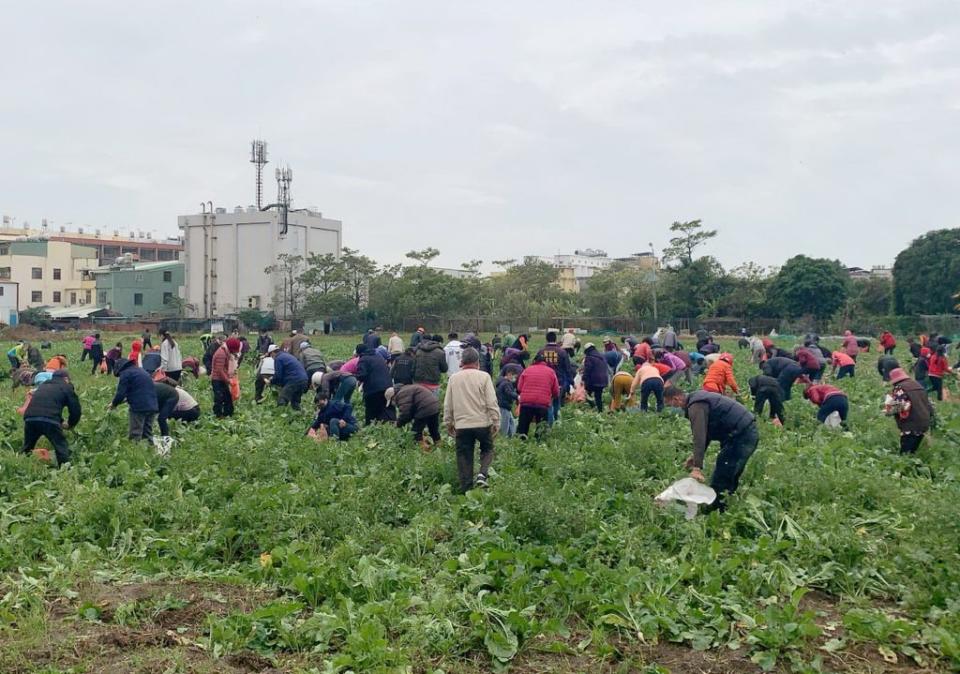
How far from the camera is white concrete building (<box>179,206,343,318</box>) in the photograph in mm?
76375

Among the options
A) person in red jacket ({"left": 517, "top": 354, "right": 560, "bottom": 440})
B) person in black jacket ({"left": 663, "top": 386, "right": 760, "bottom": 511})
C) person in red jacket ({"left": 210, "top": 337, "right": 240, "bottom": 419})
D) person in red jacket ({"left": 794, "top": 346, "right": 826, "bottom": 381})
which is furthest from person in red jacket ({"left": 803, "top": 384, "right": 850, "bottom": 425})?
person in red jacket ({"left": 210, "top": 337, "right": 240, "bottom": 419})

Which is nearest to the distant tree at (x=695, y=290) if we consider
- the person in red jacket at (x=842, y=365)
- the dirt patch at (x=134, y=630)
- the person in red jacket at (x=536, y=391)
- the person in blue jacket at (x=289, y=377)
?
the person in red jacket at (x=842, y=365)

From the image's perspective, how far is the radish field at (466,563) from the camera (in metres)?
5.46

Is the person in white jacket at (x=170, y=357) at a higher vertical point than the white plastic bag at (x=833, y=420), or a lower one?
higher

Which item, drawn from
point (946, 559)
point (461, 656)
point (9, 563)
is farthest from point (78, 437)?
point (946, 559)

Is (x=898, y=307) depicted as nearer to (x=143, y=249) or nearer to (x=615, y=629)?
(x=615, y=629)

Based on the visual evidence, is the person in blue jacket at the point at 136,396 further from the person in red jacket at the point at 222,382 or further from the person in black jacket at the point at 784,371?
the person in black jacket at the point at 784,371

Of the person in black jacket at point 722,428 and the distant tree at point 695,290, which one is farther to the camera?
the distant tree at point 695,290

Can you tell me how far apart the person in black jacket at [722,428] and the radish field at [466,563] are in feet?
1.06

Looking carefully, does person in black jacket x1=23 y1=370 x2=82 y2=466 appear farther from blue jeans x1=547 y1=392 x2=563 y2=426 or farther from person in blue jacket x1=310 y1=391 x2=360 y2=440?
blue jeans x1=547 y1=392 x2=563 y2=426

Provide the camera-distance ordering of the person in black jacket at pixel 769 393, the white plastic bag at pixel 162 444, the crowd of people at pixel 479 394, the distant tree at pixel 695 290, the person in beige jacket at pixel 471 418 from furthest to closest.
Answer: the distant tree at pixel 695 290, the person in black jacket at pixel 769 393, the white plastic bag at pixel 162 444, the person in beige jacket at pixel 471 418, the crowd of people at pixel 479 394

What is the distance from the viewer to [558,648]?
5.49m

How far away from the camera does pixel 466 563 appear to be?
677 centimetres

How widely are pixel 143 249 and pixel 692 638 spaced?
10826cm
